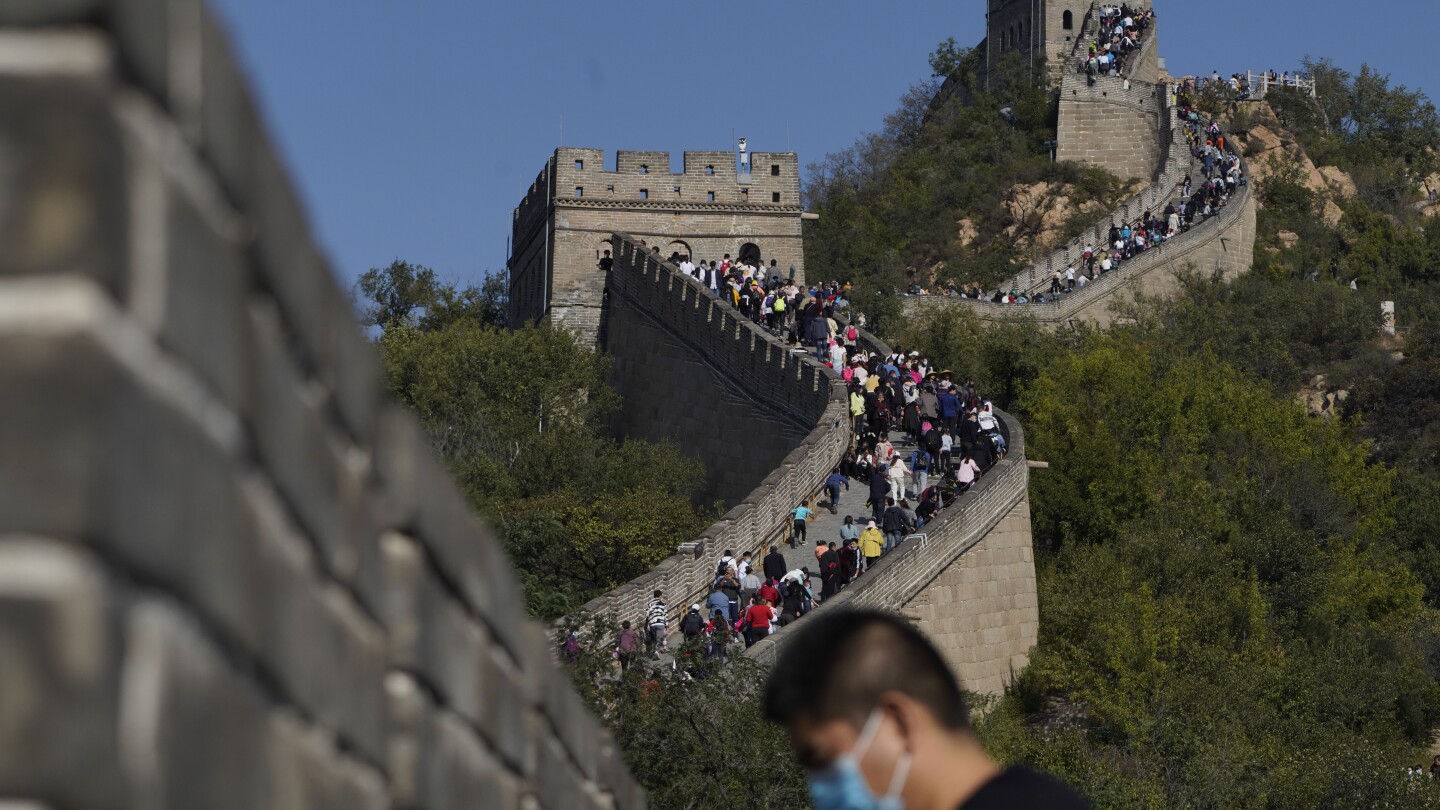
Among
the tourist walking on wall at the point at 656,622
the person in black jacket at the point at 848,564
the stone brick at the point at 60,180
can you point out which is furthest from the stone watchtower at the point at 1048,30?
the stone brick at the point at 60,180

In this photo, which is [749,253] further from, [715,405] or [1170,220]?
[1170,220]

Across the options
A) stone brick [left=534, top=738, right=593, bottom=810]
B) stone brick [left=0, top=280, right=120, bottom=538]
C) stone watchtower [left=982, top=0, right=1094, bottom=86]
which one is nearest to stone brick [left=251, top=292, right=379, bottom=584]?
stone brick [left=0, top=280, right=120, bottom=538]

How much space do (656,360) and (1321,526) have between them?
12.6m

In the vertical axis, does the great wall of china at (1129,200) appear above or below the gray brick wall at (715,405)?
above

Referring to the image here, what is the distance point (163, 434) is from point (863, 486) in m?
27.4

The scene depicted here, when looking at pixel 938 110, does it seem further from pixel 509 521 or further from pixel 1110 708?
pixel 1110 708

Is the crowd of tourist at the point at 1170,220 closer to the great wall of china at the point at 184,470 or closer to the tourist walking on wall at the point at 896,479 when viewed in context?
the tourist walking on wall at the point at 896,479

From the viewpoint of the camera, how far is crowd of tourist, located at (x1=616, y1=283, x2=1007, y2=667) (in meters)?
22.6

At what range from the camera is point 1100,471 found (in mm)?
32938

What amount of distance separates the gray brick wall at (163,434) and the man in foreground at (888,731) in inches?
29.1

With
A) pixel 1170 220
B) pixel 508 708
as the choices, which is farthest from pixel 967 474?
pixel 1170 220

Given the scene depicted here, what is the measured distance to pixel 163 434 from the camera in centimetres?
200

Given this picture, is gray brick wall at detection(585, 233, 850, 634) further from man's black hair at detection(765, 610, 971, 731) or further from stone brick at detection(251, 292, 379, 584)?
stone brick at detection(251, 292, 379, 584)

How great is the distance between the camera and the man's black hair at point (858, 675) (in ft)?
10.5
